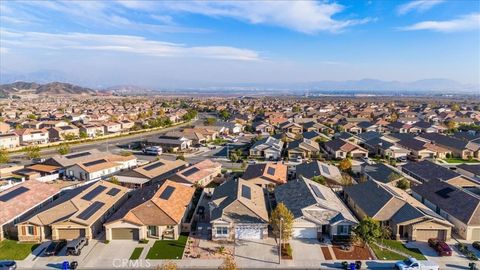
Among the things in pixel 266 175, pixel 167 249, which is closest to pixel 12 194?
pixel 167 249

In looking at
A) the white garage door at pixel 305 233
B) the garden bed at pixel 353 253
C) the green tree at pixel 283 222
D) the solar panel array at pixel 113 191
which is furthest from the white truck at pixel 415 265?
the solar panel array at pixel 113 191

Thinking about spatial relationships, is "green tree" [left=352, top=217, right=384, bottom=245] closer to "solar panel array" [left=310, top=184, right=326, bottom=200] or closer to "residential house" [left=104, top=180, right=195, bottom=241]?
"solar panel array" [left=310, top=184, right=326, bottom=200]

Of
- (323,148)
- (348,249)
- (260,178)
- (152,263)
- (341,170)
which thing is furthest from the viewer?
(323,148)

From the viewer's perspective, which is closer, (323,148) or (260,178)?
(260,178)

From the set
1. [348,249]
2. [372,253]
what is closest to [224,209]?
Answer: [348,249]

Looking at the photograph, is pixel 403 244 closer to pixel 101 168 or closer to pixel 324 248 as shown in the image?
pixel 324 248

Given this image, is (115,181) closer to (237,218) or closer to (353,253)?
(237,218)

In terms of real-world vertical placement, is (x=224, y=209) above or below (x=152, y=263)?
above
